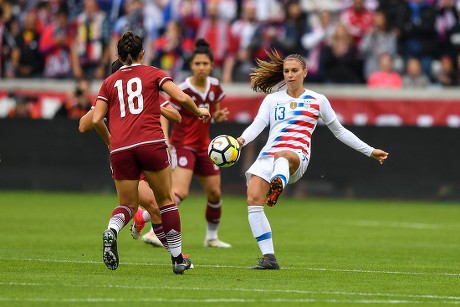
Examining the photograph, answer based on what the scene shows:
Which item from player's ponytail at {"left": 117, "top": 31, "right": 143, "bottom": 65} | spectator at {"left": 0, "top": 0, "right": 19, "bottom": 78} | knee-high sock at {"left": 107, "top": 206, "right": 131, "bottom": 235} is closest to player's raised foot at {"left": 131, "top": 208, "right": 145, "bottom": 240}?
knee-high sock at {"left": 107, "top": 206, "right": 131, "bottom": 235}

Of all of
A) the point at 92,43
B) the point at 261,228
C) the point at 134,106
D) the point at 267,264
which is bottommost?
the point at 267,264

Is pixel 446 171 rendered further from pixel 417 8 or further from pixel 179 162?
pixel 179 162

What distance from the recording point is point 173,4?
86.0ft

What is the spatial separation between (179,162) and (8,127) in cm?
951

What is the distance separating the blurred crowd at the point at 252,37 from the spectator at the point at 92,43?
2 cm

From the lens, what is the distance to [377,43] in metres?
24.5

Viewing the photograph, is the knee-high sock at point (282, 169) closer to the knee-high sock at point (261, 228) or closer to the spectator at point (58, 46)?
the knee-high sock at point (261, 228)

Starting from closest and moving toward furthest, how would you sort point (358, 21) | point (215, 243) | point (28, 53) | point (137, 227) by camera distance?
point (137, 227)
point (215, 243)
point (358, 21)
point (28, 53)

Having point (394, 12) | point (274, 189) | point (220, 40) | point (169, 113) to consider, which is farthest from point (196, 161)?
point (394, 12)

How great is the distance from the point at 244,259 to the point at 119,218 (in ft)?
8.84

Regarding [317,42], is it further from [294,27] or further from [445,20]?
[445,20]

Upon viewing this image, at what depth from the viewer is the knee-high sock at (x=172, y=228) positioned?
10695 millimetres

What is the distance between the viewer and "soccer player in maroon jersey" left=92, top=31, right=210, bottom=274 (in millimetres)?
10414

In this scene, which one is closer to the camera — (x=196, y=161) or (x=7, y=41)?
(x=196, y=161)
